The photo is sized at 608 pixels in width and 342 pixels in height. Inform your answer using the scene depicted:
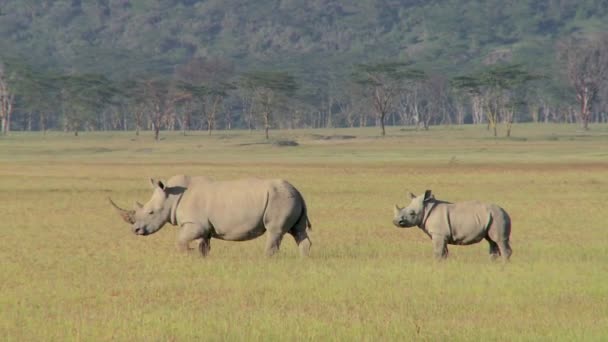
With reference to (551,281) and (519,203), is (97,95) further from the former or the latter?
(551,281)

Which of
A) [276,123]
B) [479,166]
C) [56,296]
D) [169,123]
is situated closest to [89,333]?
[56,296]

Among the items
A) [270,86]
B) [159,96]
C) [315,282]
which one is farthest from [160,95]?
[315,282]

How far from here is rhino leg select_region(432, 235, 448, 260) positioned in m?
17.2

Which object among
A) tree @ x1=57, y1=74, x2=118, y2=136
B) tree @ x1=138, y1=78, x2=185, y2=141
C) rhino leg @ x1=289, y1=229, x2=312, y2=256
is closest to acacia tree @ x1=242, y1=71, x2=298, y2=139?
tree @ x1=138, y1=78, x2=185, y2=141

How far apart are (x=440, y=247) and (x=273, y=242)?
7.84 feet

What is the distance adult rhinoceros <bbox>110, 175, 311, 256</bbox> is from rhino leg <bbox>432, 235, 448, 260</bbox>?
1.86 metres

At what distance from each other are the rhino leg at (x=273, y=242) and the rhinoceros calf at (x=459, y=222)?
5.61ft

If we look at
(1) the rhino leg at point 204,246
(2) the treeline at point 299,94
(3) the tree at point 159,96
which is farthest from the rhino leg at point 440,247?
(3) the tree at point 159,96

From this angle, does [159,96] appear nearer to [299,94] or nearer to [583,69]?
[299,94]

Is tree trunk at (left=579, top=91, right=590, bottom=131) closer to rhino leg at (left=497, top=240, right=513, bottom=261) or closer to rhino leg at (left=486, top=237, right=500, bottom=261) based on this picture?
rhino leg at (left=486, top=237, right=500, bottom=261)

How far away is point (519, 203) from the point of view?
31.6 m

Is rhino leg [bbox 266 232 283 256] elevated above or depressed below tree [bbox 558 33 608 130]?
below

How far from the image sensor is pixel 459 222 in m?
16.9

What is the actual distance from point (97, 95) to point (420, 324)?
139 meters
